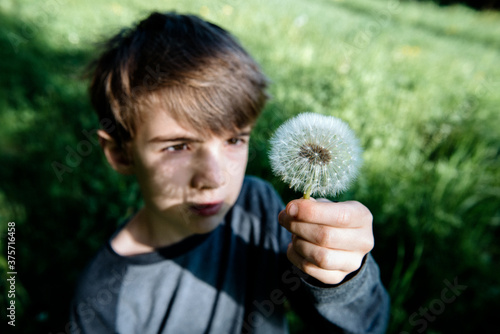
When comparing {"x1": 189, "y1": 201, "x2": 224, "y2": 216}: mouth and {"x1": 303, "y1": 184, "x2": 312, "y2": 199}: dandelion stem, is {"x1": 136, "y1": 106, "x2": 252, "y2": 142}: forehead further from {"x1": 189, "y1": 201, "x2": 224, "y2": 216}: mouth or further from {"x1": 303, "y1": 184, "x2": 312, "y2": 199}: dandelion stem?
{"x1": 303, "y1": 184, "x2": 312, "y2": 199}: dandelion stem

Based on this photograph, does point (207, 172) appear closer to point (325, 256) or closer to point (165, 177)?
point (165, 177)

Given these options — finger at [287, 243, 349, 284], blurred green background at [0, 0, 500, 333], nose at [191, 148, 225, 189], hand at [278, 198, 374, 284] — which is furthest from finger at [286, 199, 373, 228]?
blurred green background at [0, 0, 500, 333]

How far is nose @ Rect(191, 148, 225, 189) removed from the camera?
106 cm

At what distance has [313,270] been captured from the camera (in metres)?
0.72

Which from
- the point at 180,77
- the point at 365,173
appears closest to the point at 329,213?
the point at 180,77

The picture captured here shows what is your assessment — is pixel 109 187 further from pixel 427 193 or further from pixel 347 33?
pixel 347 33

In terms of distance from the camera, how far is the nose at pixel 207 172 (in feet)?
3.46

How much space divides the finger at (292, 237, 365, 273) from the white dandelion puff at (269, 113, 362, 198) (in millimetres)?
120

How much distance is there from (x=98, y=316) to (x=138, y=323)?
0.50 ft

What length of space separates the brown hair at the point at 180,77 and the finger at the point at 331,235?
59 cm

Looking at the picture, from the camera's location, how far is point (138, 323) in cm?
122

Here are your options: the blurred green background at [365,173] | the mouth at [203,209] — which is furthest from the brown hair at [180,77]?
the blurred green background at [365,173]

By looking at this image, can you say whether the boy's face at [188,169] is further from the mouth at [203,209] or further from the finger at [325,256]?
the finger at [325,256]

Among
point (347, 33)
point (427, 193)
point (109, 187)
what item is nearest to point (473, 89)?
point (427, 193)
